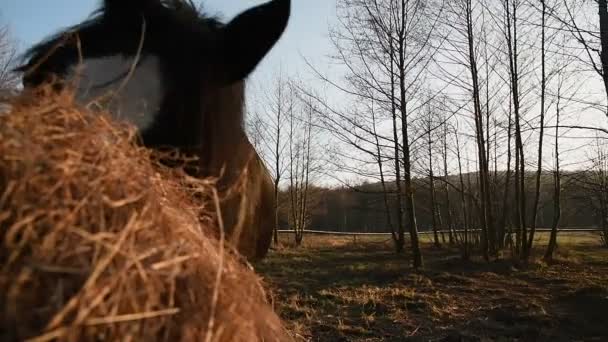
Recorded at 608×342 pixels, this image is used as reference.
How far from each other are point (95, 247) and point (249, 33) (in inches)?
70.7

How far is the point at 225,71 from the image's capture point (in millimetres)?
2492

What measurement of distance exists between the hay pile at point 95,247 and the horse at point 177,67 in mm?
461

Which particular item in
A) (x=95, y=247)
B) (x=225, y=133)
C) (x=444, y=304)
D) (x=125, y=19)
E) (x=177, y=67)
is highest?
(x=125, y=19)

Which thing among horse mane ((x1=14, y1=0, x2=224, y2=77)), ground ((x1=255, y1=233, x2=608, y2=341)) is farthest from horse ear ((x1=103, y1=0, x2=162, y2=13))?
ground ((x1=255, y1=233, x2=608, y2=341))

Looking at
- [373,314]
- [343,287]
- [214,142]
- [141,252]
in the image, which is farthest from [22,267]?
[343,287]

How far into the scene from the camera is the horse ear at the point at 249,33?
2516 mm

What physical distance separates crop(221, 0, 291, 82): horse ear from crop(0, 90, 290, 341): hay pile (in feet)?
4.58

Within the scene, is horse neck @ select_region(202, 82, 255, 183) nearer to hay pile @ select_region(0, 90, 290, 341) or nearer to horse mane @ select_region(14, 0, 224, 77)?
horse mane @ select_region(14, 0, 224, 77)

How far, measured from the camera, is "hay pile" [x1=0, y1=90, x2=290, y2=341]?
877 mm

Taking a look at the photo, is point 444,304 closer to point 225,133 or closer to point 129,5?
point 225,133

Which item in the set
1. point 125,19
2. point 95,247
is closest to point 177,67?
point 125,19

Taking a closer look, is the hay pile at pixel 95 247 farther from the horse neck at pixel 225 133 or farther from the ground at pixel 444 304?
the ground at pixel 444 304

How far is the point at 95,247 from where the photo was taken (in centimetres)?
95

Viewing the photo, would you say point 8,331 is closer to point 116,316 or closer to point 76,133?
point 116,316
